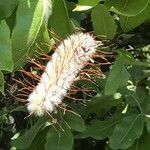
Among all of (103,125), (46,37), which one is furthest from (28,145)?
(46,37)

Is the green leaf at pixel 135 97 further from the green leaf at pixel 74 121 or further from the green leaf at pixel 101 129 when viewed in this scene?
the green leaf at pixel 74 121

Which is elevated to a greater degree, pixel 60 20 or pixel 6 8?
pixel 6 8

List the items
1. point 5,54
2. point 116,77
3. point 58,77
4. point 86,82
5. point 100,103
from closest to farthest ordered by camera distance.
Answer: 1. point 5,54
2. point 58,77
3. point 116,77
4. point 86,82
5. point 100,103

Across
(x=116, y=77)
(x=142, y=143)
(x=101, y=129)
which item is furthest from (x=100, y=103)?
(x=116, y=77)

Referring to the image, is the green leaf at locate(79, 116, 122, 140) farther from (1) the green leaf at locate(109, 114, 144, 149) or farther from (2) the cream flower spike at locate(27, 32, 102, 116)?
(2) the cream flower spike at locate(27, 32, 102, 116)

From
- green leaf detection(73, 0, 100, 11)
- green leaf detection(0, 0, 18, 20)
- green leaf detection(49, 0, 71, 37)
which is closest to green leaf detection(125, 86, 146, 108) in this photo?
green leaf detection(49, 0, 71, 37)

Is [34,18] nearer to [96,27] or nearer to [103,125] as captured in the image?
[96,27]

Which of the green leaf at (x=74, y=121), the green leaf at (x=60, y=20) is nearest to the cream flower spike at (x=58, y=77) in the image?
the green leaf at (x=60, y=20)

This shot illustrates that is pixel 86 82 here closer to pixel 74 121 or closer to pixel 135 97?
pixel 74 121
